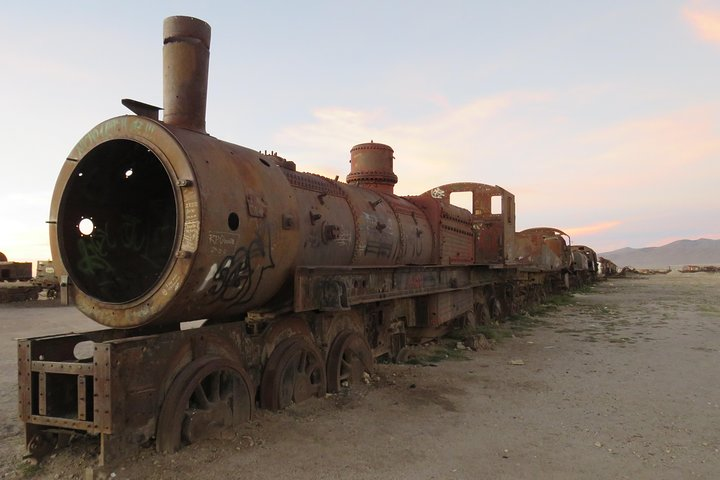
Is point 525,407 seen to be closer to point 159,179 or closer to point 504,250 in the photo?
point 159,179

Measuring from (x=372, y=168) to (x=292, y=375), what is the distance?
4.74 metres

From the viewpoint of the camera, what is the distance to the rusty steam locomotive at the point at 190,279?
4.16 metres

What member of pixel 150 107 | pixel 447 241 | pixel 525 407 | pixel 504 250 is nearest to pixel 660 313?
pixel 504 250

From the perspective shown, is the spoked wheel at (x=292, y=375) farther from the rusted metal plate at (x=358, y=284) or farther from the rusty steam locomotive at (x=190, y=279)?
the rusted metal plate at (x=358, y=284)

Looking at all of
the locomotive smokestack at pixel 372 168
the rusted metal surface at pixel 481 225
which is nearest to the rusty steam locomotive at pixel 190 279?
the locomotive smokestack at pixel 372 168

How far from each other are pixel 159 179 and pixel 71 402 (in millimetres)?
2421

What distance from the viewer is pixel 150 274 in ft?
18.2

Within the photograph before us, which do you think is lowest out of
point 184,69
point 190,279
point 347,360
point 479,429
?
point 479,429

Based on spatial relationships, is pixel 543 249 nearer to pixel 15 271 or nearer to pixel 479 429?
pixel 479 429

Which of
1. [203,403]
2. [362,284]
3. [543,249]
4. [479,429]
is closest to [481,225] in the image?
[362,284]

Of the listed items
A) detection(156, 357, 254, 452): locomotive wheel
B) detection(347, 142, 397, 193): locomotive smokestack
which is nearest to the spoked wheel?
detection(156, 357, 254, 452): locomotive wheel

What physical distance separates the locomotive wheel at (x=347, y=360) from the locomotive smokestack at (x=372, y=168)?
10.6ft

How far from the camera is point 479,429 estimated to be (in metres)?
5.28

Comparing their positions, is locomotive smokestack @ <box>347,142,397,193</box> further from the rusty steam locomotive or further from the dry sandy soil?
the dry sandy soil
